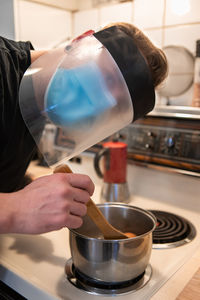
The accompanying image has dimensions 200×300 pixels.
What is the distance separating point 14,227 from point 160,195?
649 mm

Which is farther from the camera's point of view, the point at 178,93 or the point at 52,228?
the point at 178,93

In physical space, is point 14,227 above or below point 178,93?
below

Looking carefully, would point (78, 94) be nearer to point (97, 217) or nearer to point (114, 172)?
point (97, 217)

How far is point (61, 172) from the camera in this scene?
2.00 ft

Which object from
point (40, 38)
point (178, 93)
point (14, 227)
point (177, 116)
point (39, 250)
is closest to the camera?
point (14, 227)

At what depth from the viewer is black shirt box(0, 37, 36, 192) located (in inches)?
27.9

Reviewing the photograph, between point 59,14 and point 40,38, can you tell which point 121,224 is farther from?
point 59,14

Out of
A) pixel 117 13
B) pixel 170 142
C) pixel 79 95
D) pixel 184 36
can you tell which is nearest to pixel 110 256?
pixel 79 95

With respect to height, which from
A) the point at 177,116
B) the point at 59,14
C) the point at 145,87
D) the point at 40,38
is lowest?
the point at 177,116

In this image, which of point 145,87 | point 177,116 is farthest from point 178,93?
point 145,87

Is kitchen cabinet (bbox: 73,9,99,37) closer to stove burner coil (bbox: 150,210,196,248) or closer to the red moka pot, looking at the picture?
the red moka pot

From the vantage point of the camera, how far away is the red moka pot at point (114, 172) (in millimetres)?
1003

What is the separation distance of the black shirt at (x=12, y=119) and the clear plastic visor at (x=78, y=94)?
0.09 m

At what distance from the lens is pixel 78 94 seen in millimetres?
553
